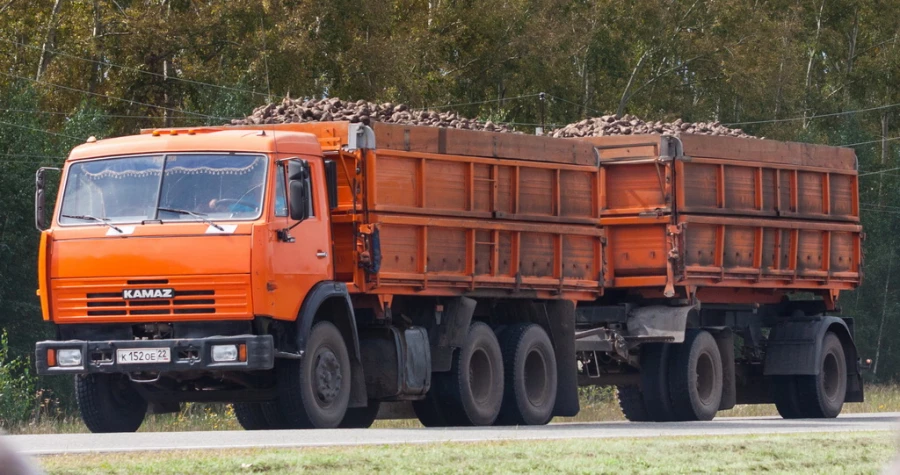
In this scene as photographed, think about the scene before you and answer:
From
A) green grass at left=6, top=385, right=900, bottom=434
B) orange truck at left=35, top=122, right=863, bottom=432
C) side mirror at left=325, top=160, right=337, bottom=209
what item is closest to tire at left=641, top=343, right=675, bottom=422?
orange truck at left=35, top=122, right=863, bottom=432

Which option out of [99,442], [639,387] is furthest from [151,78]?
[99,442]

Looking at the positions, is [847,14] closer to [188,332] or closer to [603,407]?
[603,407]

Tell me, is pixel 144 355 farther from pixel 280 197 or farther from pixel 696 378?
pixel 696 378

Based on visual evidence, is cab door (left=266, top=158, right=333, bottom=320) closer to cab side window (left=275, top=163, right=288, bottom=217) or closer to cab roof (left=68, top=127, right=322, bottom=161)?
cab side window (left=275, top=163, right=288, bottom=217)

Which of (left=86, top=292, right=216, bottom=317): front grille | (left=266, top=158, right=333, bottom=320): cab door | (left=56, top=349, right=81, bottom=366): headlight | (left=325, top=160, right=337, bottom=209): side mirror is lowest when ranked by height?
(left=56, top=349, right=81, bottom=366): headlight

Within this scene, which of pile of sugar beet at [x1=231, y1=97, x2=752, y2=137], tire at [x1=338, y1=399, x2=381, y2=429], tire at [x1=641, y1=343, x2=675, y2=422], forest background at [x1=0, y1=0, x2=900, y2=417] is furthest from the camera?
forest background at [x1=0, y1=0, x2=900, y2=417]

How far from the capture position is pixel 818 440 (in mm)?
12414

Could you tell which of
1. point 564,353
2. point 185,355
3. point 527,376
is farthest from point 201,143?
point 564,353

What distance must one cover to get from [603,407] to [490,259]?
29.5 ft

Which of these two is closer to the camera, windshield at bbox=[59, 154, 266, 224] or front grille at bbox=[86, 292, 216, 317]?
front grille at bbox=[86, 292, 216, 317]

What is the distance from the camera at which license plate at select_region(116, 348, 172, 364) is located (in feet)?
45.5

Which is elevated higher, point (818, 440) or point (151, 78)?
point (151, 78)

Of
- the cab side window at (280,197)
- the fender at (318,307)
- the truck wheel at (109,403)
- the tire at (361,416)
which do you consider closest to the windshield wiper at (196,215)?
the cab side window at (280,197)

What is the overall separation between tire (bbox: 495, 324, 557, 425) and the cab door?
3.20 metres
